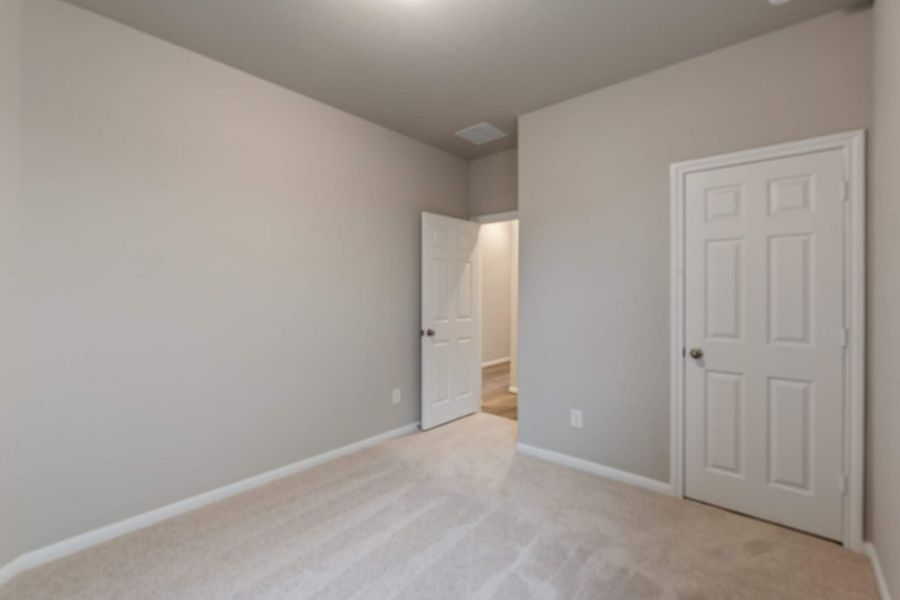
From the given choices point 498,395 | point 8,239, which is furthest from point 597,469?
point 8,239

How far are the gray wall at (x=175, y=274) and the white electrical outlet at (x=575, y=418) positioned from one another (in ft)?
5.31

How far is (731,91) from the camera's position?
7.78ft

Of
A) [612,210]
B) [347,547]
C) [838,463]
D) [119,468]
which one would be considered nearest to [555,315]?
[612,210]

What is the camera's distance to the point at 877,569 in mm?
1829

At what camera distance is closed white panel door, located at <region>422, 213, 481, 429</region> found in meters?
3.79

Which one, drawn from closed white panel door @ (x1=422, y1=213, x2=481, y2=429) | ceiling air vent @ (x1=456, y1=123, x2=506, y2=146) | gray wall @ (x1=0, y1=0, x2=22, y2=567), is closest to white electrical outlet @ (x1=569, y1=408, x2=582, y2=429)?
closed white panel door @ (x1=422, y1=213, x2=481, y2=429)

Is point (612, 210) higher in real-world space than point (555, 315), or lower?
higher

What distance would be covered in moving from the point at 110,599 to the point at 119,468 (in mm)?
675

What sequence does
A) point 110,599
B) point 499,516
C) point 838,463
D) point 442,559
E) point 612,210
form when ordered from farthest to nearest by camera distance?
point 612,210 < point 499,516 < point 838,463 < point 442,559 < point 110,599

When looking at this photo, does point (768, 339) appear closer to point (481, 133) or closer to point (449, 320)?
point (449, 320)

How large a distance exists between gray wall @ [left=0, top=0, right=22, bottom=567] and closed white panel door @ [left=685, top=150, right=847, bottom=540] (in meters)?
3.47

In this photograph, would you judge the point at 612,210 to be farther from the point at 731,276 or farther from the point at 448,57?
the point at 448,57

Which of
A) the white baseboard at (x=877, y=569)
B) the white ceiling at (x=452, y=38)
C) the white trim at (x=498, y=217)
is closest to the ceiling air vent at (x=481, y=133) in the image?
the white ceiling at (x=452, y=38)

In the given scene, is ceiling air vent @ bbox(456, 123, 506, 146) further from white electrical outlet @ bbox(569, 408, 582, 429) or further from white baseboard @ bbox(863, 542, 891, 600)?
white baseboard @ bbox(863, 542, 891, 600)
